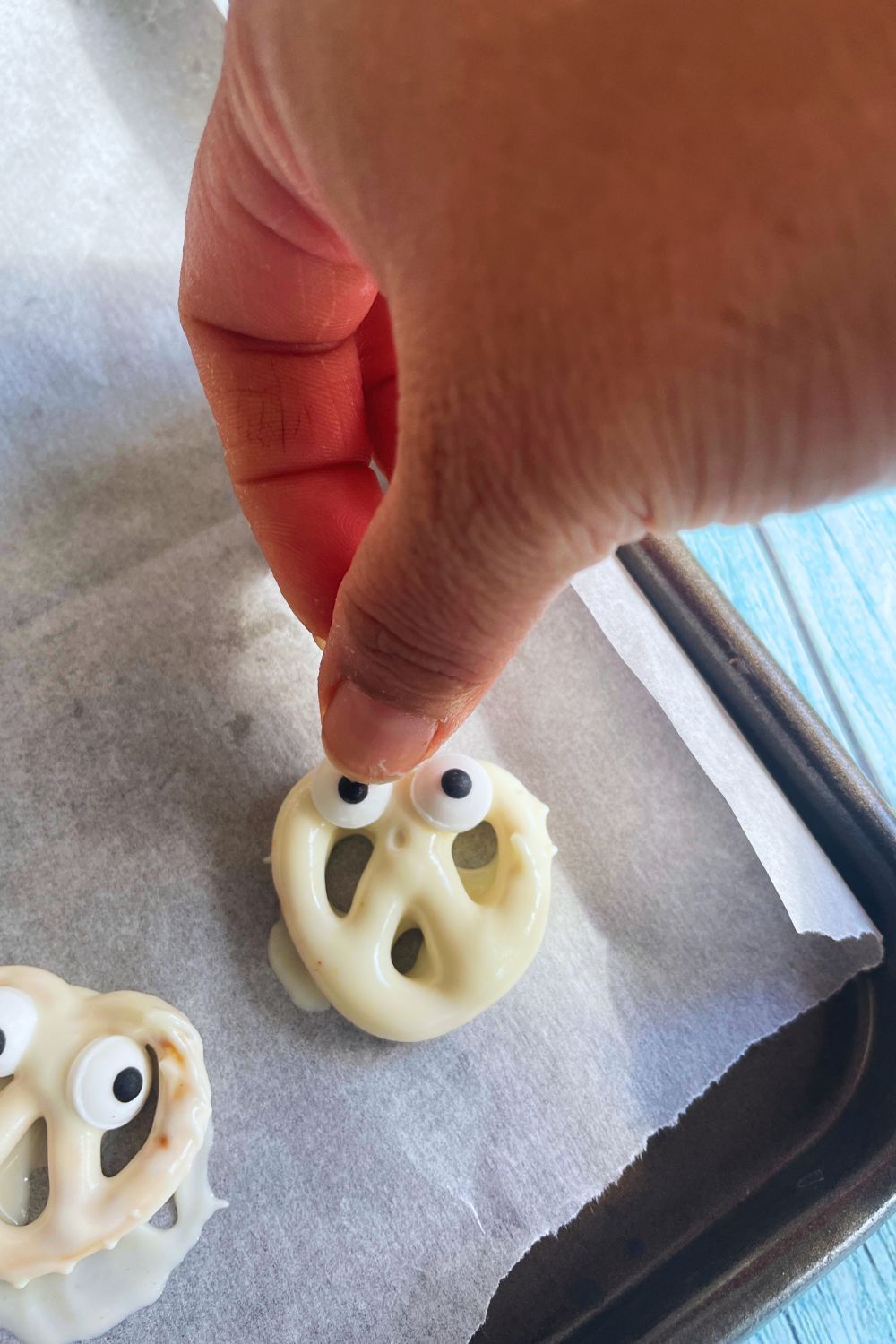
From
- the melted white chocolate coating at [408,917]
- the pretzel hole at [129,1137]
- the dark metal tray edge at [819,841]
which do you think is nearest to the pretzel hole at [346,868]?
the melted white chocolate coating at [408,917]

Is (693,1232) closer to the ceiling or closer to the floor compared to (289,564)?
closer to the floor

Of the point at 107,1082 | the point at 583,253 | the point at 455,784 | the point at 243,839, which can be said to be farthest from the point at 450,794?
the point at 583,253

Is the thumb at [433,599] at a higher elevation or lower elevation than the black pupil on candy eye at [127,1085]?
higher

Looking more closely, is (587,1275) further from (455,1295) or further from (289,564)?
(289,564)

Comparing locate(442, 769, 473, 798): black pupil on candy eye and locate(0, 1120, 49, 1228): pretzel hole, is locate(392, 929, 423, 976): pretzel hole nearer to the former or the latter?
locate(442, 769, 473, 798): black pupil on candy eye

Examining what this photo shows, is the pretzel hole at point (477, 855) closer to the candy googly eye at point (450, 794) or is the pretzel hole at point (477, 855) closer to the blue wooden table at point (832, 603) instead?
the candy googly eye at point (450, 794)

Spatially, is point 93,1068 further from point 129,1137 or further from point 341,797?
point 341,797

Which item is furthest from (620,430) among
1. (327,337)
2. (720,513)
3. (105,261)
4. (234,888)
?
(105,261)
